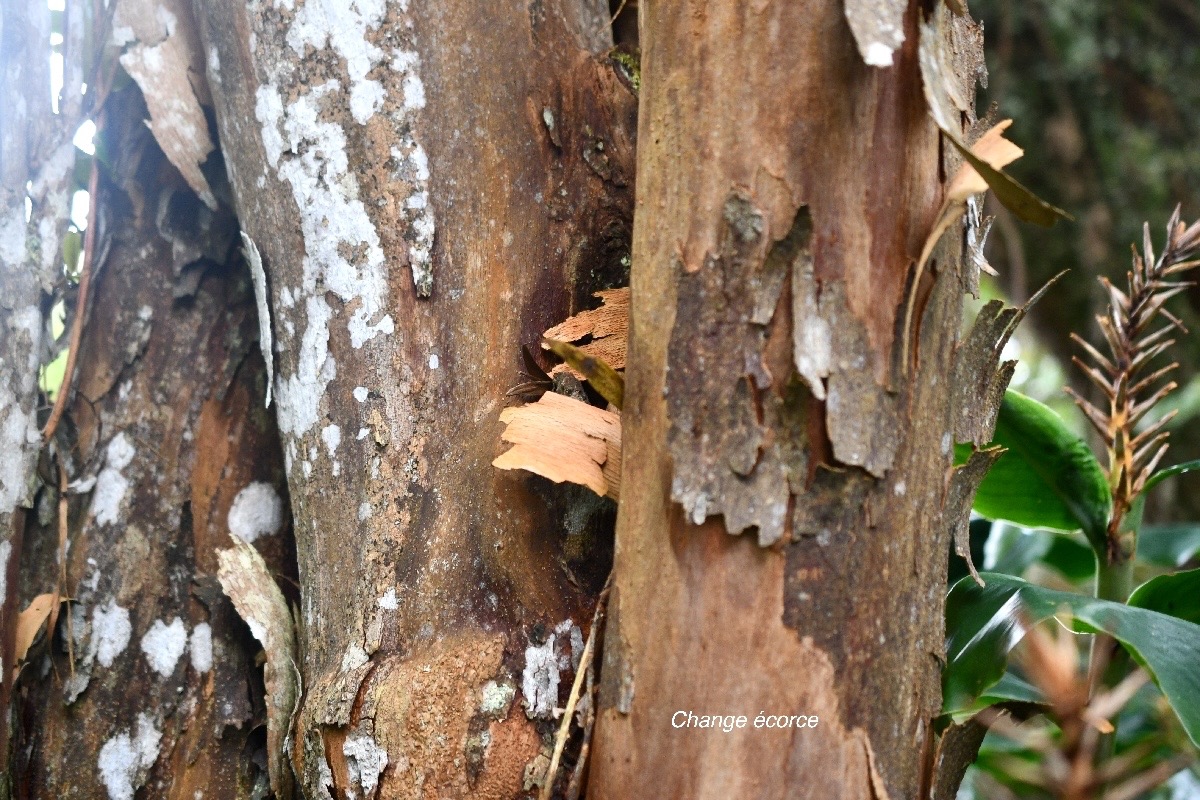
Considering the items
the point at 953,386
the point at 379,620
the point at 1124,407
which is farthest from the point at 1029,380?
the point at 379,620

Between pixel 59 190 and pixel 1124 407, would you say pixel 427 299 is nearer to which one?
pixel 59 190

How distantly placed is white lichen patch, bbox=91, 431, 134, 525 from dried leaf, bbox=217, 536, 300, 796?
132 mm

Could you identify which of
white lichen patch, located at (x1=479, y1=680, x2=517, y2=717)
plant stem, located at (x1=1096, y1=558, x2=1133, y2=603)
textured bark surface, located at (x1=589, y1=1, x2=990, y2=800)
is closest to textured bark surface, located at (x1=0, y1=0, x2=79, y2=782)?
white lichen patch, located at (x1=479, y1=680, x2=517, y2=717)

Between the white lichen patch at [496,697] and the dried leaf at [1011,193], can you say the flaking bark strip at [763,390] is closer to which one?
the dried leaf at [1011,193]

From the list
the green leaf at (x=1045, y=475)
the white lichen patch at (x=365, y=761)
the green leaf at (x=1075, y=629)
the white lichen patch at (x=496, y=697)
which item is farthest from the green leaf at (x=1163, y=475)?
the white lichen patch at (x=365, y=761)

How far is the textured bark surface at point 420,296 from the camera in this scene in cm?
74

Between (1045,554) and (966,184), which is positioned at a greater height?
(966,184)

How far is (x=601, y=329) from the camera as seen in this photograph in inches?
31.5

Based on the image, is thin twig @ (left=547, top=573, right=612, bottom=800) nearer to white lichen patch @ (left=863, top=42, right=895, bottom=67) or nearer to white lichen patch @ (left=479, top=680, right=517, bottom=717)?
white lichen patch @ (left=479, top=680, right=517, bottom=717)

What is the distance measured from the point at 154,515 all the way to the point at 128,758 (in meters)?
0.25

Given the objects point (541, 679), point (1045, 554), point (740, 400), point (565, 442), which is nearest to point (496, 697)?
point (541, 679)

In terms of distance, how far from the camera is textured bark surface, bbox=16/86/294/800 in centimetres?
90

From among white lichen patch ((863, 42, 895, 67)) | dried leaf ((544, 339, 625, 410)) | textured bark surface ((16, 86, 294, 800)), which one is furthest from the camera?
textured bark surface ((16, 86, 294, 800))

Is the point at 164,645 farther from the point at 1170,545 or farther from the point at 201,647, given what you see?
the point at 1170,545
